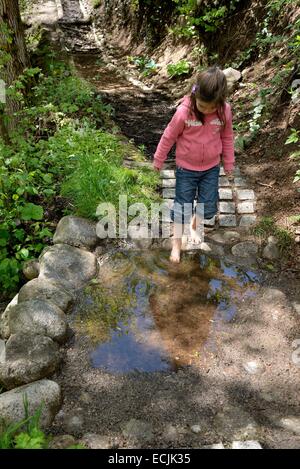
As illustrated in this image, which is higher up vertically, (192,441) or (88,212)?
(88,212)

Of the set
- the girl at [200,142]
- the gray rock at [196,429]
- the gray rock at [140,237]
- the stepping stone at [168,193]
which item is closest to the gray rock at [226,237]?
the girl at [200,142]

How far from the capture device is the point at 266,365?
9.66 ft

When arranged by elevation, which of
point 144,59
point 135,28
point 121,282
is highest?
point 135,28

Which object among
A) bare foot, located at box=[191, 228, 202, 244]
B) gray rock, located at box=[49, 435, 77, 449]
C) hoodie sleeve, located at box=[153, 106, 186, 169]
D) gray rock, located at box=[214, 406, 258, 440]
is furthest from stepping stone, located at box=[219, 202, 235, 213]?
gray rock, located at box=[49, 435, 77, 449]

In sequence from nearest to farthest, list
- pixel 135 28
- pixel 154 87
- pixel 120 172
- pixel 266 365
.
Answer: pixel 266 365 → pixel 120 172 → pixel 154 87 → pixel 135 28

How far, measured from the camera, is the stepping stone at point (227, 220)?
4.48 metres

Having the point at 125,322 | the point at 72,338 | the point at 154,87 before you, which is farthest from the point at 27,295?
the point at 154,87

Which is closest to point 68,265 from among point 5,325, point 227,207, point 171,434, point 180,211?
point 5,325

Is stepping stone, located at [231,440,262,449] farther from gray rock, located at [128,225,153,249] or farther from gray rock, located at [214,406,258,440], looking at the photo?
gray rock, located at [128,225,153,249]

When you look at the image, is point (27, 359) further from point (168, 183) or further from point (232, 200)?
point (168, 183)

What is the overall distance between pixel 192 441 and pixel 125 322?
109 cm

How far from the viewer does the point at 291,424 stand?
2494mm

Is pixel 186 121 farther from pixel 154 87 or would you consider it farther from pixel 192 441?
pixel 154 87

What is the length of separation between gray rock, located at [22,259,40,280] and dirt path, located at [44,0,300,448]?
3.28ft
